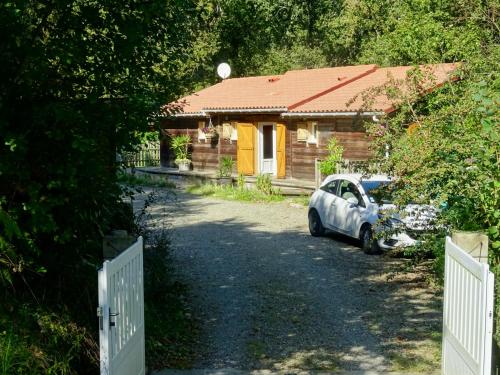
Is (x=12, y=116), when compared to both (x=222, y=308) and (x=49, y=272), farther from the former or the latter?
(x=222, y=308)

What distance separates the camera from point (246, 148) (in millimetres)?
30609

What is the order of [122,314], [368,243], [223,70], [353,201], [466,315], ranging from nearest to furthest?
[466,315] < [122,314] < [368,243] < [353,201] < [223,70]

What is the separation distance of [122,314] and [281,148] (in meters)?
23.3

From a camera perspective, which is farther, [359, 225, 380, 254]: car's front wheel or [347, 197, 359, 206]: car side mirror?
[347, 197, 359, 206]: car side mirror

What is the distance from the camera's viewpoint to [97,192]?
20.6 ft

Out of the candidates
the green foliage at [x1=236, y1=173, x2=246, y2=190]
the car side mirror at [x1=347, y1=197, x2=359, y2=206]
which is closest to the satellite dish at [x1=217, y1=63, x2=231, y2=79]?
the green foliage at [x1=236, y1=173, x2=246, y2=190]

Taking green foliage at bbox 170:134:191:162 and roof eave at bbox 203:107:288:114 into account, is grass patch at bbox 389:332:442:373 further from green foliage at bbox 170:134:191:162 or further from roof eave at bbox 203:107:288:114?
green foliage at bbox 170:134:191:162

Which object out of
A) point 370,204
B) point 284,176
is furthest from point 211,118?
point 370,204

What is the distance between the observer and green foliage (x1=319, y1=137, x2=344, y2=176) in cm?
2466

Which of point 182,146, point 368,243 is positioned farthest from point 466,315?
point 182,146

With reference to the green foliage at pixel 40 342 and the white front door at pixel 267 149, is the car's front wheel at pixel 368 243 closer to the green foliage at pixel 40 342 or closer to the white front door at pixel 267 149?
the green foliage at pixel 40 342

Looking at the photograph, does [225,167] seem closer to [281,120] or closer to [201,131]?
[281,120]

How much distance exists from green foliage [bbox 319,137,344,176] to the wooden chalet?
0.89 feet

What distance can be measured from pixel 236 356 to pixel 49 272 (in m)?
2.72
